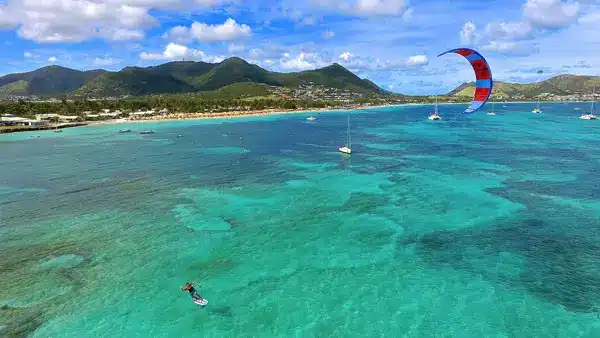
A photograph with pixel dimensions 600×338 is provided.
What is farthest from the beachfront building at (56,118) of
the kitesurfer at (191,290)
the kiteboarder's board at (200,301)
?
the kiteboarder's board at (200,301)

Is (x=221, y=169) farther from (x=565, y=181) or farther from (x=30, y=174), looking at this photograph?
(x=565, y=181)

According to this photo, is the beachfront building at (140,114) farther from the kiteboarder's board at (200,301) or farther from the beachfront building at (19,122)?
the kiteboarder's board at (200,301)

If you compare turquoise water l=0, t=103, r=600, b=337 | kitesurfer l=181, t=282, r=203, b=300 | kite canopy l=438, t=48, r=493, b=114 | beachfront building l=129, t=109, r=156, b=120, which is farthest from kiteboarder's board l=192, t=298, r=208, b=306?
beachfront building l=129, t=109, r=156, b=120

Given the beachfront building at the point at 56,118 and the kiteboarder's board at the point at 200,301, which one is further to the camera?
the beachfront building at the point at 56,118

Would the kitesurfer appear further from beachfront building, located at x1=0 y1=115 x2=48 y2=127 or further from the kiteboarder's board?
beachfront building, located at x1=0 y1=115 x2=48 y2=127

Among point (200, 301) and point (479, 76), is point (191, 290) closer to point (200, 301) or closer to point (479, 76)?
point (200, 301)

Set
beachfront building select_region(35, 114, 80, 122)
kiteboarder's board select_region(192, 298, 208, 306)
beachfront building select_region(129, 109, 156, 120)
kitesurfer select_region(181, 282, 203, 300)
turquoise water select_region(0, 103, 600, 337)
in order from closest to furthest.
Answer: turquoise water select_region(0, 103, 600, 337), kiteboarder's board select_region(192, 298, 208, 306), kitesurfer select_region(181, 282, 203, 300), beachfront building select_region(35, 114, 80, 122), beachfront building select_region(129, 109, 156, 120)
